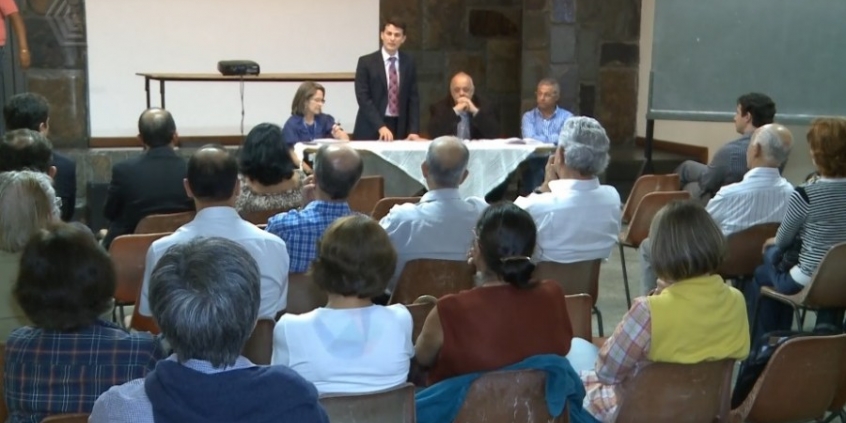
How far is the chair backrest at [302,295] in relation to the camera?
3295 millimetres

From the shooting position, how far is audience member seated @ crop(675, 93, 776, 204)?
16.1 ft

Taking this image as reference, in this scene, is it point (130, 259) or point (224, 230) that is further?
point (130, 259)

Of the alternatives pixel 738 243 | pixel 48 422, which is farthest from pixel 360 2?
pixel 48 422

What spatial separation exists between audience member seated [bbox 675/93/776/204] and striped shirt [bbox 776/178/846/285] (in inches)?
43.9

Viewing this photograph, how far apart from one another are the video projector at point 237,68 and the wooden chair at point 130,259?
4.27 m

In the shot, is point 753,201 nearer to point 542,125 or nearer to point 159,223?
point 159,223

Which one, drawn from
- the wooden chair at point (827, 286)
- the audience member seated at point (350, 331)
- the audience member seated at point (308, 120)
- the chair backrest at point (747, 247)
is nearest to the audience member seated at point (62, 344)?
the audience member seated at point (350, 331)

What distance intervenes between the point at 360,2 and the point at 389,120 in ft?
7.21

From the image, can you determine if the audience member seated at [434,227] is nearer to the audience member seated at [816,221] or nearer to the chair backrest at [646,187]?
the audience member seated at [816,221]

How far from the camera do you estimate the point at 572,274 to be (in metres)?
3.64

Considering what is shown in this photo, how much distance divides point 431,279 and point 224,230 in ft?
2.53

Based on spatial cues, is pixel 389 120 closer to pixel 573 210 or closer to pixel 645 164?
pixel 645 164

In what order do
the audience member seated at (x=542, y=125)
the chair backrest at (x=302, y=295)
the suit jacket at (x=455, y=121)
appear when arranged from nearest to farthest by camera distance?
the chair backrest at (x=302, y=295) < the audience member seated at (x=542, y=125) < the suit jacket at (x=455, y=121)

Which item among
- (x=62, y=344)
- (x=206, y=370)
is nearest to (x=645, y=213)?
(x=62, y=344)
